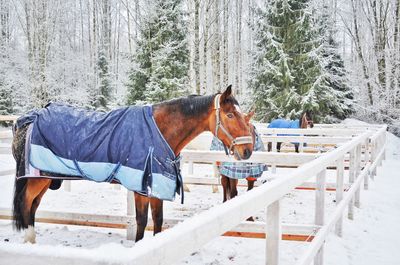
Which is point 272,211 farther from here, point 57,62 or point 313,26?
point 57,62

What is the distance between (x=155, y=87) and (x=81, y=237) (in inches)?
495

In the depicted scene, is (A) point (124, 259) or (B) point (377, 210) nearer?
(A) point (124, 259)

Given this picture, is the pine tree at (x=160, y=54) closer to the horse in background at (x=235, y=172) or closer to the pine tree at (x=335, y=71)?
the pine tree at (x=335, y=71)

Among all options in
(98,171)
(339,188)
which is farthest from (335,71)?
(98,171)

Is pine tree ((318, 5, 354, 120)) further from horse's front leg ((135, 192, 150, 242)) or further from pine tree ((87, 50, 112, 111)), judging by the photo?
horse's front leg ((135, 192, 150, 242))

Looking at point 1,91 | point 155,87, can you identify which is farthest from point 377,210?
point 1,91

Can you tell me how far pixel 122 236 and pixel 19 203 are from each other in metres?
1.16

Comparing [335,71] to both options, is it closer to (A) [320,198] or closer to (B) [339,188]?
(B) [339,188]

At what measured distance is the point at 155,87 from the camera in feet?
53.8

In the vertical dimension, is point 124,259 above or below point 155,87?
below

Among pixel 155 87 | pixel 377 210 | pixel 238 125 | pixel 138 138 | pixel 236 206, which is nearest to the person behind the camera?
pixel 236 206

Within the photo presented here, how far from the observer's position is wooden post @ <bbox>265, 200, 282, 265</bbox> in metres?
1.87

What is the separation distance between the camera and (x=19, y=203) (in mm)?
3826

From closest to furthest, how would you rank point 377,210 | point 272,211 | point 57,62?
point 272,211, point 377,210, point 57,62
